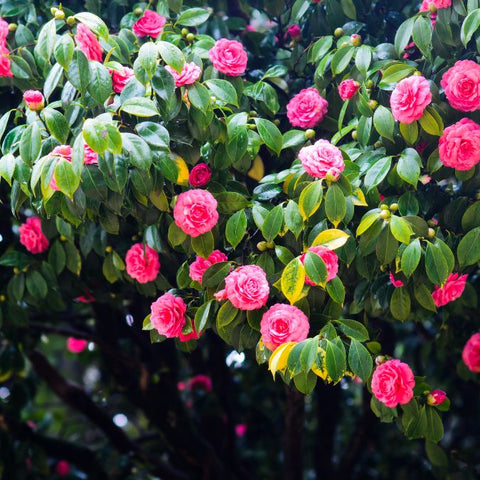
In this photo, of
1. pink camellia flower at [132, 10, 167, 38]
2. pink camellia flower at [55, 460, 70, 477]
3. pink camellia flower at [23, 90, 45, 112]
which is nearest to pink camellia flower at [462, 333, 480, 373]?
pink camellia flower at [132, 10, 167, 38]

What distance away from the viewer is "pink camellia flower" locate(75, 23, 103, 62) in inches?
61.2

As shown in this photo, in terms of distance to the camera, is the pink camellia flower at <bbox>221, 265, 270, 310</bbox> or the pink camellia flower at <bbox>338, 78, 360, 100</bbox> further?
the pink camellia flower at <bbox>338, 78, 360, 100</bbox>

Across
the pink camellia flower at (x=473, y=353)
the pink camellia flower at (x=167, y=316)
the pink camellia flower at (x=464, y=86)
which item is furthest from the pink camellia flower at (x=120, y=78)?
the pink camellia flower at (x=473, y=353)

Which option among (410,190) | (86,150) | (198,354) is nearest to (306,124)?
(410,190)

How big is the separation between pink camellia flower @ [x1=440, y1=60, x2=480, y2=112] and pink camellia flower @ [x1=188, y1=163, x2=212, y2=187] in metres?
0.59

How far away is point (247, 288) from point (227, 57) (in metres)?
0.60

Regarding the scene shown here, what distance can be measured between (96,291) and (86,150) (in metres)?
0.74

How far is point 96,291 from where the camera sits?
7.06ft

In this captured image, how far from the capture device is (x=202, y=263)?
1.67m

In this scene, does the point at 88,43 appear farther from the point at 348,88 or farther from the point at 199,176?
the point at 348,88

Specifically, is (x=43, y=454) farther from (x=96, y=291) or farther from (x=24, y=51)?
(x=24, y=51)

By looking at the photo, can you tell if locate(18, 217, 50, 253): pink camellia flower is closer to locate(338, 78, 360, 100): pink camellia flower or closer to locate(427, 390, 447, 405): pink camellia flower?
locate(338, 78, 360, 100): pink camellia flower

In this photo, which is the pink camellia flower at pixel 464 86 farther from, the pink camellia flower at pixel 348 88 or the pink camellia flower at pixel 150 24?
the pink camellia flower at pixel 150 24

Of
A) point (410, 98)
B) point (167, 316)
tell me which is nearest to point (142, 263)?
point (167, 316)
